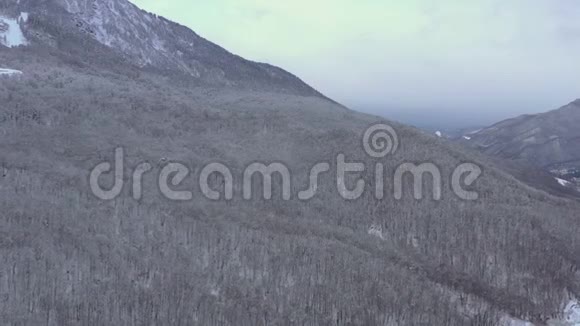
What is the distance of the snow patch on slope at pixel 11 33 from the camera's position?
76.4 metres

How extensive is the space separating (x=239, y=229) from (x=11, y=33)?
56.7 metres

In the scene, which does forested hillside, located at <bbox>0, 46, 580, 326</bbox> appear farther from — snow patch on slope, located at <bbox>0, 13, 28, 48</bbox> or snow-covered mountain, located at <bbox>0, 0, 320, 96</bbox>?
snow-covered mountain, located at <bbox>0, 0, 320, 96</bbox>

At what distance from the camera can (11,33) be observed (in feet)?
258

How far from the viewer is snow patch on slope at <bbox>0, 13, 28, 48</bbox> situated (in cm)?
7638

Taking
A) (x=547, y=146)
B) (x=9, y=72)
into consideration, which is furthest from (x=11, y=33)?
(x=547, y=146)

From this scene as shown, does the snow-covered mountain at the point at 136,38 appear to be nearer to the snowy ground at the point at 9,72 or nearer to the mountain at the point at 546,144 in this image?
the snowy ground at the point at 9,72

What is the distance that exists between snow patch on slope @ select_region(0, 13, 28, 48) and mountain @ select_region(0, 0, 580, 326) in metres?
4.31

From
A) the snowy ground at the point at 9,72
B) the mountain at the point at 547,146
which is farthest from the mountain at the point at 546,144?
the snowy ground at the point at 9,72

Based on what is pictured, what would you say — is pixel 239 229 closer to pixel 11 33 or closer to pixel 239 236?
pixel 239 236

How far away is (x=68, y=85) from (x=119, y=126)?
40.4 feet

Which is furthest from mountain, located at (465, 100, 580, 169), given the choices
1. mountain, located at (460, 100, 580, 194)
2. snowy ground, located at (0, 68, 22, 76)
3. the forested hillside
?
snowy ground, located at (0, 68, 22, 76)

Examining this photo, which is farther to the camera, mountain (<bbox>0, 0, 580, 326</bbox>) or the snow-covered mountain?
the snow-covered mountain

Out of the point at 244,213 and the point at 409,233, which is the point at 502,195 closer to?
the point at 409,233

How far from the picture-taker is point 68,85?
61906 mm
